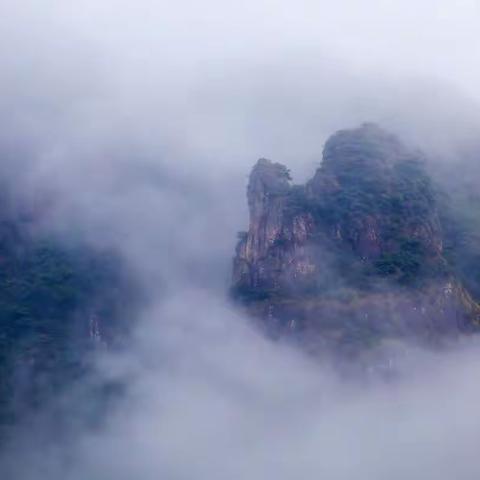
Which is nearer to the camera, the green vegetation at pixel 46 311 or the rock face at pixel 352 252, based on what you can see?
the green vegetation at pixel 46 311

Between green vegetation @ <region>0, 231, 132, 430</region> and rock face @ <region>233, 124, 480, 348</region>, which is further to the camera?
rock face @ <region>233, 124, 480, 348</region>

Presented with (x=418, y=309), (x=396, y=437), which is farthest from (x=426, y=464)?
(x=418, y=309)

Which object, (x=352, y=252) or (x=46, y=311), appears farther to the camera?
(x=46, y=311)

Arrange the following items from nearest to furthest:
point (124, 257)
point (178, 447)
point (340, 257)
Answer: point (178, 447) → point (340, 257) → point (124, 257)

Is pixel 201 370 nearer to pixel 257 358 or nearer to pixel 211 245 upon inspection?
pixel 257 358

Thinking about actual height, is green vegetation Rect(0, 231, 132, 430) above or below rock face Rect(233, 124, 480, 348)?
below

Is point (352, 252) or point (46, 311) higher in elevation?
point (352, 252)

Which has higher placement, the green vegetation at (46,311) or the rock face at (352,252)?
the rock face at (352,252)

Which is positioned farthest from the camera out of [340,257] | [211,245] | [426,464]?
[211,245]
